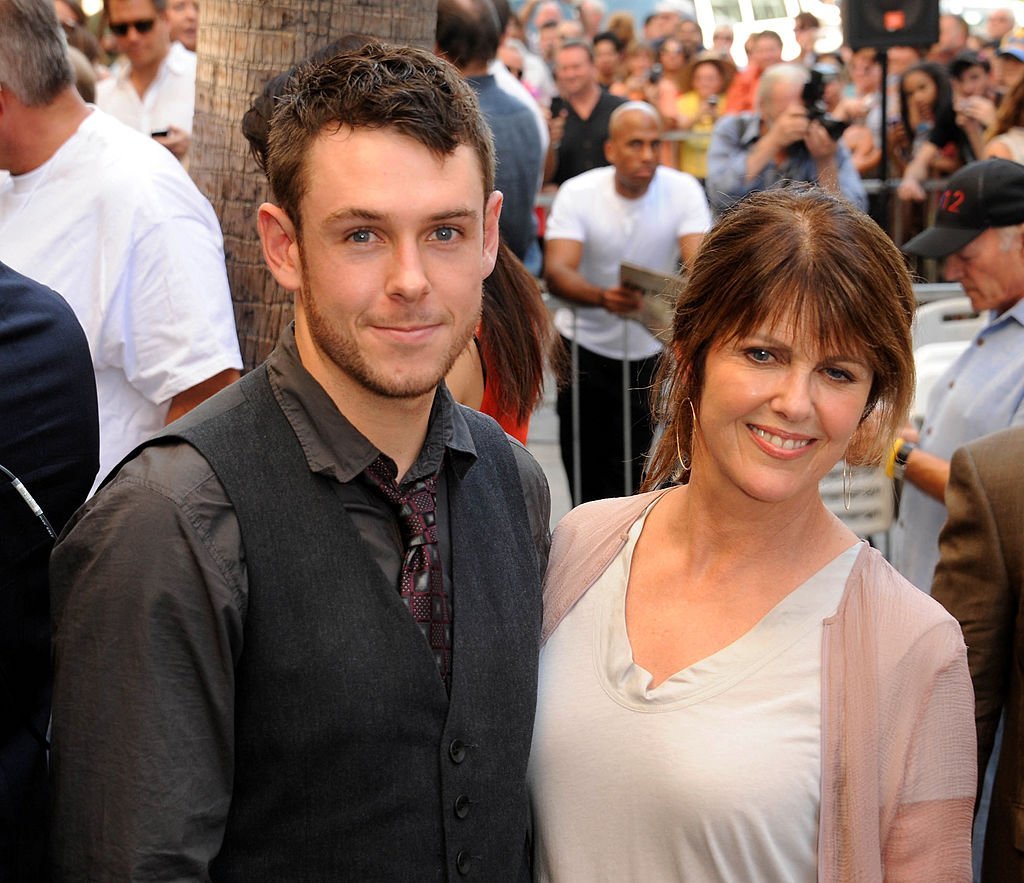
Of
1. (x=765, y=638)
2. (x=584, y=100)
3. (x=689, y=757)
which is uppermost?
(x=584, y=100)

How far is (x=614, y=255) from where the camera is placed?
6121 millimetres

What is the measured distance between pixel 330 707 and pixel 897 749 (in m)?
0.87

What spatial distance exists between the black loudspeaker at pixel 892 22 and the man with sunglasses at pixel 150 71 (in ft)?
15.3

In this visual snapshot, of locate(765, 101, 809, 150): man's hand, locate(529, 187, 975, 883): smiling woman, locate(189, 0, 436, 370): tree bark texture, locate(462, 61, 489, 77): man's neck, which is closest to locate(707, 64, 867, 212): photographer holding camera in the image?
locate(765, 101, 809, 150): man's hand

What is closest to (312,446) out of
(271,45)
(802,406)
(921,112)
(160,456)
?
(160,456)

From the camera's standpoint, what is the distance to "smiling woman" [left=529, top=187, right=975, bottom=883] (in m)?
2.07

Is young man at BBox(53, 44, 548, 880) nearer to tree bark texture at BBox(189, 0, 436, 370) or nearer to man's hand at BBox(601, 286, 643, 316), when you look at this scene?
tree bark texture at BBox(189, 0, 436, 370)

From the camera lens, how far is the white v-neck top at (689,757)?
2.06 meters

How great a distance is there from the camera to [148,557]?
1690 millimetres

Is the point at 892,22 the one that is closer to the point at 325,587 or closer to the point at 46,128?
the point at 46,128

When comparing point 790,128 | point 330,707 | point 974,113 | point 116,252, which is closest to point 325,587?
point 330,707

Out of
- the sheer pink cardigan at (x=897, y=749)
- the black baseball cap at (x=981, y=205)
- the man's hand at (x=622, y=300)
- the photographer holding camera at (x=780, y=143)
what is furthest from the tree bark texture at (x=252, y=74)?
the photographer holding camera at (x=780, y=143)

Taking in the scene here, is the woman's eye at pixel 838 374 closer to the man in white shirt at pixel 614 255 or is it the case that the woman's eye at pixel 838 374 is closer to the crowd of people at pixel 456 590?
the crowd of people at pixel 456 590

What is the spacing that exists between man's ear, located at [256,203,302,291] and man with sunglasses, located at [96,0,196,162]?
13.8ft
